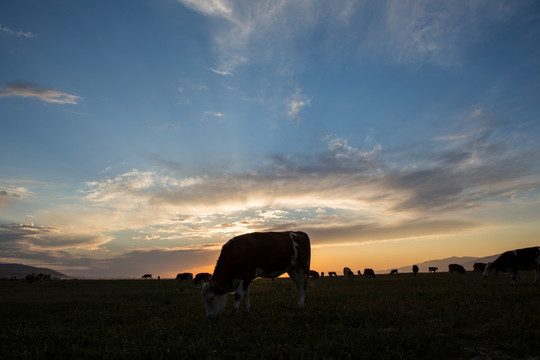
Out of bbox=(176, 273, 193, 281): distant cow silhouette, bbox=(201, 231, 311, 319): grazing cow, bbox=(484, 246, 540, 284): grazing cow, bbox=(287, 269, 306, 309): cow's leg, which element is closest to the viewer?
bbox=(201, 231, 311, 319): grazing cow

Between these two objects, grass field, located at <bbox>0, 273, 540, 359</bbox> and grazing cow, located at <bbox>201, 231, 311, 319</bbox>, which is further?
grazing cow, located at <bbox>201, 231, 311, 319</bbox>

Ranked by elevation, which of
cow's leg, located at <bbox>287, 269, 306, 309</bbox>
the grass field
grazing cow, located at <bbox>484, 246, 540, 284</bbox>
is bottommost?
the grass field

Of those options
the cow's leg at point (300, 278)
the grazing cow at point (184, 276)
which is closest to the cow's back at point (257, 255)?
the cow's leg at point (300, 278)

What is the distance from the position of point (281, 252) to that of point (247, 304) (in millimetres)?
2563

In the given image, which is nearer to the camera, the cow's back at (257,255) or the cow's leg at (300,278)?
the cow's back at (257,255)

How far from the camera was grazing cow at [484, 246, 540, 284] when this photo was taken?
22.8 m

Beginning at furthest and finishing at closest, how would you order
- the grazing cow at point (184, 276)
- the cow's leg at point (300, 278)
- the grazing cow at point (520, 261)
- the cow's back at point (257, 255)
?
the grazing cow at point (184, 276) < the grazing cow at point (520, 261) < the cow's leg at point (300, 278) < the cow's back at point (257, 255)

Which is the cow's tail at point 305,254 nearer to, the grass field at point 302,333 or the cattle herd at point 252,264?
the cattle herd at point 252,264

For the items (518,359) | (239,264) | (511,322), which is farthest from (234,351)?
(511,322)

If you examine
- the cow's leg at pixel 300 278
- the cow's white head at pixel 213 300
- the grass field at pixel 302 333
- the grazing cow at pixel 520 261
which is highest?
the grazing cow at pixel 520 261

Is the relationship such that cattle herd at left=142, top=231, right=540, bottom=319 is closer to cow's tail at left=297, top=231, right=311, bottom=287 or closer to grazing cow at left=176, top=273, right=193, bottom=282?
cow's tail at left=297, top=231, right=311, bottom=287

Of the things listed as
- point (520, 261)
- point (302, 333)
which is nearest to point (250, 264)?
point (302, 333)

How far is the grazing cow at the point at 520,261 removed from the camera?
22750 millimetres

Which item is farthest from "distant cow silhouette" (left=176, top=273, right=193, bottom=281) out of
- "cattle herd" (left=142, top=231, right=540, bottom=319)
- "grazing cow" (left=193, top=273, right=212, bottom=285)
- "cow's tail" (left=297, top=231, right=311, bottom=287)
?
"cattle herd" (left=142, top=231, right=540, bottom=319)
